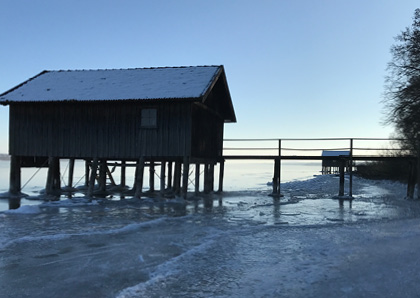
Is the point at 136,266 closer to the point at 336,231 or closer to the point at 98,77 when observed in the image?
the point at 336,231

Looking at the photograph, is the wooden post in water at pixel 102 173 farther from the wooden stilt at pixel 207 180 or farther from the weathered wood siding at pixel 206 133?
the wooden stilt at pixel 207 180

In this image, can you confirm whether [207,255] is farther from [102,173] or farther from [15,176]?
[15,176]

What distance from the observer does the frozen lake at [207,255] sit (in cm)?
571

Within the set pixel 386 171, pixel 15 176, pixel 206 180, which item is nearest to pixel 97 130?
pixel 15 176

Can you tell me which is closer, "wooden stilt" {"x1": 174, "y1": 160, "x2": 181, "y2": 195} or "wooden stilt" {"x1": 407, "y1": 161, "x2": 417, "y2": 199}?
"wooden stilt" {"x1": 174, "y1": 160, "x2": 181, "y2": 195}

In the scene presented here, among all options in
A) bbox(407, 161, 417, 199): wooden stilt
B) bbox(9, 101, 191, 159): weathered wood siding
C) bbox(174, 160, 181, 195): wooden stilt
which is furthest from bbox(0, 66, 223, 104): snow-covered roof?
bbox(407, 161, 417, 199): wooden stilt

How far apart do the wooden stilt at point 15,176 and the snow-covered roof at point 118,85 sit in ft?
9.98

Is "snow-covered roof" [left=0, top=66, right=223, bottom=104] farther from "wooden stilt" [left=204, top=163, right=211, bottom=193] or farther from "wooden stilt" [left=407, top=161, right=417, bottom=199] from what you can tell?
"wooden stilt" [left=407, top=161, right=417, bottom=199]

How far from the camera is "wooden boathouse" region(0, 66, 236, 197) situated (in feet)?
58.9

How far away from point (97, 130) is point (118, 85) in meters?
2.49

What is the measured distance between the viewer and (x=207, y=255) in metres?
7.69

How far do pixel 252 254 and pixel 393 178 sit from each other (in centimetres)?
3750

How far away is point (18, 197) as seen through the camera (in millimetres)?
20047

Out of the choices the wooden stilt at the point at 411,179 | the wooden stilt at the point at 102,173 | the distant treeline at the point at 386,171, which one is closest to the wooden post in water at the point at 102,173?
the wooden stilt at the point at 102,173
